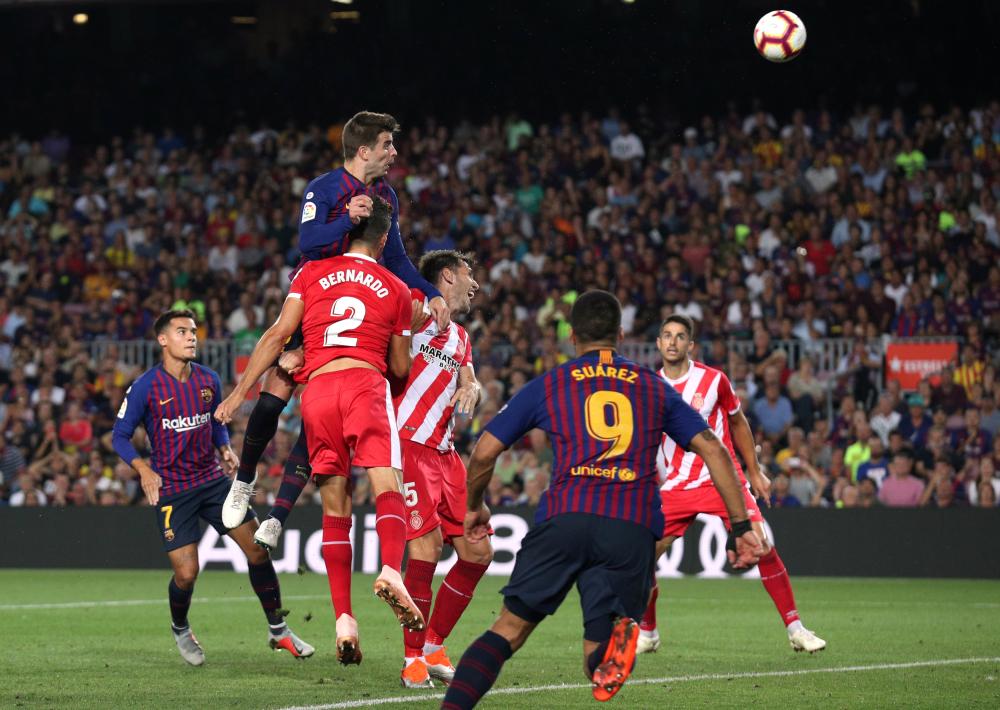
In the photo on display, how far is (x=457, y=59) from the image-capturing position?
95.0 feet

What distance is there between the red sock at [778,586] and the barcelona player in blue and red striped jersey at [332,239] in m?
3.03

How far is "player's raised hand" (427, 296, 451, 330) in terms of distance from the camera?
28.7 ft

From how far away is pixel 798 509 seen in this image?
58.3ft

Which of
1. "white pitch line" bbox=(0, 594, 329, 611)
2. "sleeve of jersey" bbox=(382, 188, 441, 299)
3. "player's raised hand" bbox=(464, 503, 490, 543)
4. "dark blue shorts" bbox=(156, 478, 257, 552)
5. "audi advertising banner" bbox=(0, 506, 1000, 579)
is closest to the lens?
"player's raised hand" bbox=(464, 503, 490, 543)

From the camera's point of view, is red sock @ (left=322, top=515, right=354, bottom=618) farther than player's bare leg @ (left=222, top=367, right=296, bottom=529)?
No

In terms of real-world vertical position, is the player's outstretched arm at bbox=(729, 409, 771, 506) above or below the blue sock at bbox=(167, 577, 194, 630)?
above

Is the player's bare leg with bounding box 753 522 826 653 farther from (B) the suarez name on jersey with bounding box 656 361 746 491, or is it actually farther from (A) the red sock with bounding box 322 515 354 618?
(A) the red sock with bounding box 322 515 354 618

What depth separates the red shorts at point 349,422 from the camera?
799 cm

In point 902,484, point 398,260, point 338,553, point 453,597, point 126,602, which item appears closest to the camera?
point 338,553

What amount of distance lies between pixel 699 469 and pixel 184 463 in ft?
11.7

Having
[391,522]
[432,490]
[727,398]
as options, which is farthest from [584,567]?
[727,398]

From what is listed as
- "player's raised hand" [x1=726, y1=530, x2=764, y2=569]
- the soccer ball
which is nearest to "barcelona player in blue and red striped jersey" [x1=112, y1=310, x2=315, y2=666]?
"player's raised hand" [x1=726, y1=530, x2=764, y2=569]

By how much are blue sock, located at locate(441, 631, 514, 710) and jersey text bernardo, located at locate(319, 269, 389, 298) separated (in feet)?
7.99

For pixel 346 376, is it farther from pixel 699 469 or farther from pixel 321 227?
pixel 699 469
